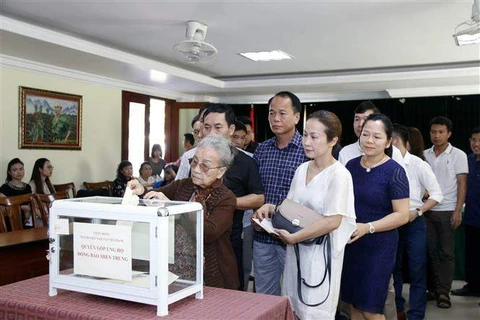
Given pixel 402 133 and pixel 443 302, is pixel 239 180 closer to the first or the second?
pixel 402 133

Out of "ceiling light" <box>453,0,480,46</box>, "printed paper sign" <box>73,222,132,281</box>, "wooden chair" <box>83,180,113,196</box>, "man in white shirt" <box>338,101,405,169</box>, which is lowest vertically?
"wooden chair" <box>83,180,113,196</box>

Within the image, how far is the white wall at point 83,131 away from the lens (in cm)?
546

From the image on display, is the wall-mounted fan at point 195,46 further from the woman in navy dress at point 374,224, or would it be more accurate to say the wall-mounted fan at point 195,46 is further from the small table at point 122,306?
the small table at point 122,306

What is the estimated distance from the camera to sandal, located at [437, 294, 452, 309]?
12.4ft

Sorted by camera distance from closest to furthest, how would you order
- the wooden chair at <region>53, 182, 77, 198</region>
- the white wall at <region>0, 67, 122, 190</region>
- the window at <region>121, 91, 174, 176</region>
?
the white wall at <region>0, 67, 122, 190</region>, the wooden chair at <region>53, 182, 77, 198</region>, the window at <region>121, 91, 174, 176</region>

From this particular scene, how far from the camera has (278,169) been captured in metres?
2.40

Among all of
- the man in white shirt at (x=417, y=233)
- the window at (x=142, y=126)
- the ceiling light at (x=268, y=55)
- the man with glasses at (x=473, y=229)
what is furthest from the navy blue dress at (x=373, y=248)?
the window at (x=142, y=126)

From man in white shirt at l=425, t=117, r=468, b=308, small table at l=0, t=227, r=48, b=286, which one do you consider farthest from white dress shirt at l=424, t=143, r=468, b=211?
small table at l=0, t=227, r=48, b=286

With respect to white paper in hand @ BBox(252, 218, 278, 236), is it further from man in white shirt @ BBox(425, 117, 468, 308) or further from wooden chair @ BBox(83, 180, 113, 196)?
wooden chair @ BBox(83, 180, 113, 196)

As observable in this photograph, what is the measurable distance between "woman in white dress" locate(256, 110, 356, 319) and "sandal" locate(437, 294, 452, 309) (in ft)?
7.55

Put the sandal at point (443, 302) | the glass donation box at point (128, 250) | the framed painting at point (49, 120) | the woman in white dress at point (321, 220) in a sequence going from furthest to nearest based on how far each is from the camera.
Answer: the framed painting at point (49, 120)
the sandal at point (443, 302)
the woman in white dress at point (321, 220)
the glass donation box at point (128, 250)

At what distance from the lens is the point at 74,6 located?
3980mm

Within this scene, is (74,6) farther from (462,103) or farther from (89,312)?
(462,103)

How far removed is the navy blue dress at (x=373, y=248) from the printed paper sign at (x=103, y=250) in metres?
1.36
